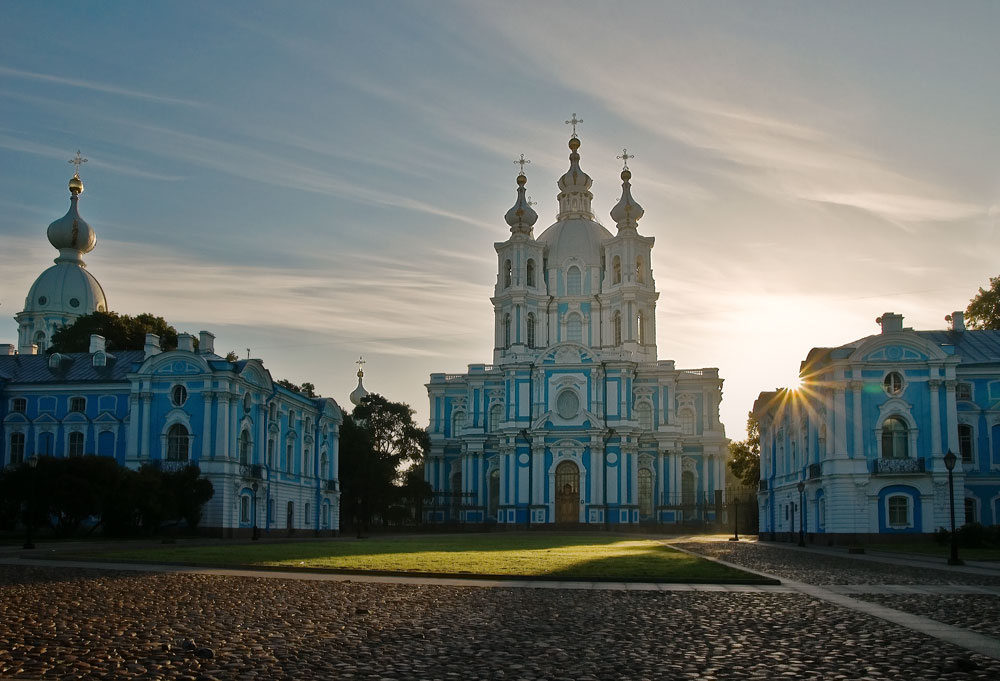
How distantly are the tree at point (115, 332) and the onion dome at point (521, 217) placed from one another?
34.1 metres

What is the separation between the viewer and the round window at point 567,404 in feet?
278

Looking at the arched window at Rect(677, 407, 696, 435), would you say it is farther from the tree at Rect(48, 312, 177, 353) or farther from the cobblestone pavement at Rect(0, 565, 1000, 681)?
the cobblestone pavement at Rect(0, 565, 1000, 681)

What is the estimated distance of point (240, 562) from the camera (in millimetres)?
25141

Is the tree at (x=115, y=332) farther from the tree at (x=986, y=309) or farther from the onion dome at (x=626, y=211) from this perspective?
the tree at (x=986, y=309)

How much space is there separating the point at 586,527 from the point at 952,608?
211 ft

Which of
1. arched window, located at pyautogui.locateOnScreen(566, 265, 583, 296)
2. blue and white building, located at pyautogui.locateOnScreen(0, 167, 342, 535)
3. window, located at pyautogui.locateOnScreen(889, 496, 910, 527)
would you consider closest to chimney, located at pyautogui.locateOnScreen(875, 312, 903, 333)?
window, located at pyautogui.locateOnScreen(889, 496, 910, 527)

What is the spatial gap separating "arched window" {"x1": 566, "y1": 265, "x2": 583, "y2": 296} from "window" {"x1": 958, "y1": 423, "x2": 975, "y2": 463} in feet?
153

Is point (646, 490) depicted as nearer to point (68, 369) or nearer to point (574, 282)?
point (574, 282)

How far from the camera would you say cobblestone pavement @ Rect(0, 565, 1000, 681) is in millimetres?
9797

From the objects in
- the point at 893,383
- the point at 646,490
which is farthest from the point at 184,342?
the point at 646,490

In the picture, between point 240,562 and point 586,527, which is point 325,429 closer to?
point 586,527

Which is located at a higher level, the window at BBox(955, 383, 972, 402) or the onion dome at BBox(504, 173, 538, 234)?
the onion dome at BBox(504, 173, 538, 234)

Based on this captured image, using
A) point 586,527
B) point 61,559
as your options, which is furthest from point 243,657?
point 586,527

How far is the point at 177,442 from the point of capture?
54.5m
